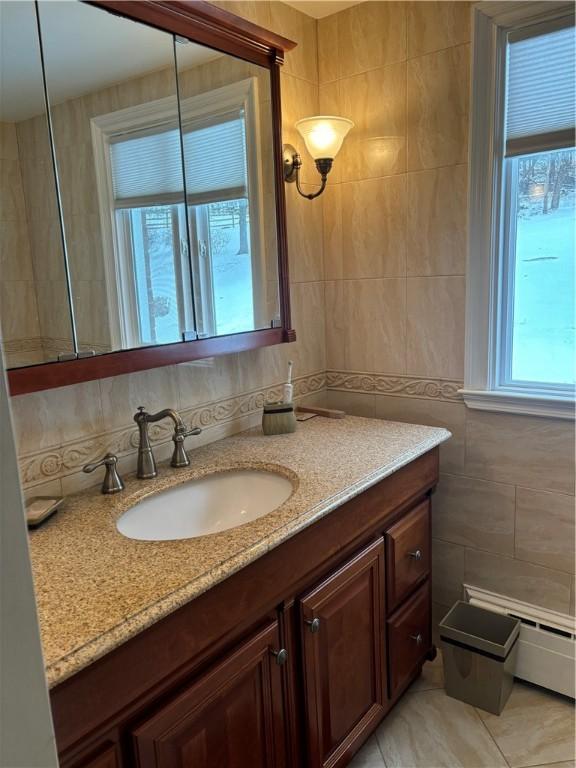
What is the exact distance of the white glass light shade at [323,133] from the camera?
188 centimetres

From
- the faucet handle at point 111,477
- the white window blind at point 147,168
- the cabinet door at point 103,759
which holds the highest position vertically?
the white window blind at point 147,168

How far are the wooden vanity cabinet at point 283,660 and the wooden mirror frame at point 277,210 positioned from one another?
61 centimetres

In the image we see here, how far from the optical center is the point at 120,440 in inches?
62.2

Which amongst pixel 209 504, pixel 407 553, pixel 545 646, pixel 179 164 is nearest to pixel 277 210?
pixel 179 164

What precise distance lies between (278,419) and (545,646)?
1197mm

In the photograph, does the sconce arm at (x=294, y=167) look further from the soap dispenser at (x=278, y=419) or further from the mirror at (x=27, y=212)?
the mirror at (x=27, y=212)

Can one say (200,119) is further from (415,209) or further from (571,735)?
(571,735)

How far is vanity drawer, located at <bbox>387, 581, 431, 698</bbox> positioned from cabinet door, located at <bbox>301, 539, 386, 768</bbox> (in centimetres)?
5

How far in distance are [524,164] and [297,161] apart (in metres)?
0.77

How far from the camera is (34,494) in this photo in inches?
54.7

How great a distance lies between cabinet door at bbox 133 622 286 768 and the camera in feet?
3.34

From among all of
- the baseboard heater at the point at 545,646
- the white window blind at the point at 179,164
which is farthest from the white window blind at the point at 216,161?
the baseboard heater at the point at 545,646

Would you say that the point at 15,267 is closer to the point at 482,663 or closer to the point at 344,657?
the point at 344,657

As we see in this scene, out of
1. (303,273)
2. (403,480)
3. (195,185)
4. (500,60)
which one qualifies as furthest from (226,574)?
(500,60)
